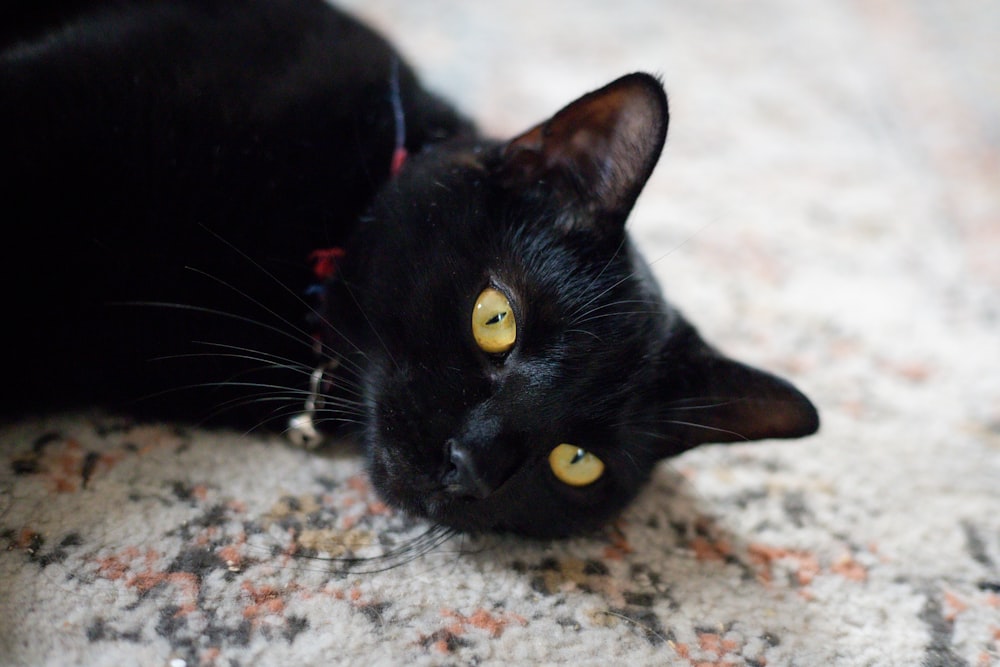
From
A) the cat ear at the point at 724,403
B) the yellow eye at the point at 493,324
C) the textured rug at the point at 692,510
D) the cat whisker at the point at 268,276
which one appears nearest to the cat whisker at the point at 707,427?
the cat ear at the point at 724,403

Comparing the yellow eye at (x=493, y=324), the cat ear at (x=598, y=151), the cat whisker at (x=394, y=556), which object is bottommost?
the cat whisker at (x=394, y=556)

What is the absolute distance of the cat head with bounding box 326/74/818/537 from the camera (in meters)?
0.90

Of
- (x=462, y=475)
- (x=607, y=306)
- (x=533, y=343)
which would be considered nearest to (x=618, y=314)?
(x=607, y=306)

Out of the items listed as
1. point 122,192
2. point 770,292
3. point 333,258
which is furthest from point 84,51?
point 770,292

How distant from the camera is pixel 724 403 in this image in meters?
1.02

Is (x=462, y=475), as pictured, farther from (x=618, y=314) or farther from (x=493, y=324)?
(x=618, y=314)

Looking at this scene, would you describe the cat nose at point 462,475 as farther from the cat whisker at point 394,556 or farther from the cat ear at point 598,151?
the cat ear at point 598,151

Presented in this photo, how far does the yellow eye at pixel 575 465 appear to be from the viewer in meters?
0.96

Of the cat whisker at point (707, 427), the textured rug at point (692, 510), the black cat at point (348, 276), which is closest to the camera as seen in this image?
the textured rug at point (692, 510)

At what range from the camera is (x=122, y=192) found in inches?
37.9

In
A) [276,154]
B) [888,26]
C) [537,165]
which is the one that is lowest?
[276,154]

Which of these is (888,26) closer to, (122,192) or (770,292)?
(770,292)

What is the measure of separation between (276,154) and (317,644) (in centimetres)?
60

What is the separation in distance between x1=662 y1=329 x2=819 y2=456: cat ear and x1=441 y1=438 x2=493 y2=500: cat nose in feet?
0.94
